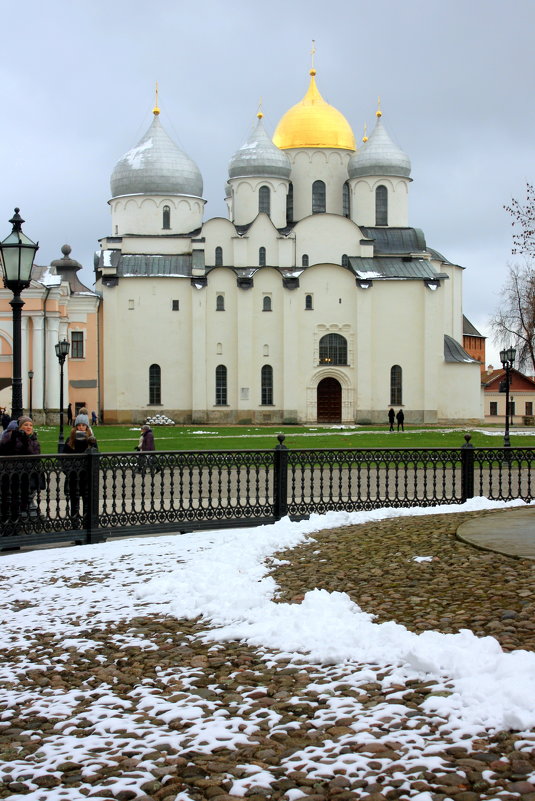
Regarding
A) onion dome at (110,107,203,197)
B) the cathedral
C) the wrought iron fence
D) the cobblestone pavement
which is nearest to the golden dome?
the cathedral

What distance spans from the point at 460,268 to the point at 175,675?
58.4m

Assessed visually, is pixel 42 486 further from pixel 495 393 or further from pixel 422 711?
pixel 495 393

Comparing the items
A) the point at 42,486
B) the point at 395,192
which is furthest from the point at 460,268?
the point at 42,486

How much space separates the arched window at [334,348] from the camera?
5544cm

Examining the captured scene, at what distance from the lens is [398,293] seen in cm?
5538

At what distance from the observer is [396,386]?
5534cm

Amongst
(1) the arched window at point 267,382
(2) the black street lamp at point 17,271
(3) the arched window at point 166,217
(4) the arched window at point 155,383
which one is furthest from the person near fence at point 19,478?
(3) the arched window at point 166,217

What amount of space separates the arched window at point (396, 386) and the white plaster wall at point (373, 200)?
9.60m

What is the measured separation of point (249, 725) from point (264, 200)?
180ft

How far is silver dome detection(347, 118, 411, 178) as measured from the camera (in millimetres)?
58125

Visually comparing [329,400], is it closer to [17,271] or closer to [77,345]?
[77,345]

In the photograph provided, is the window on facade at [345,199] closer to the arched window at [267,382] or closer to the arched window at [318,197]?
the arched window at [318,197]

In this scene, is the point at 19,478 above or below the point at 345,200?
below

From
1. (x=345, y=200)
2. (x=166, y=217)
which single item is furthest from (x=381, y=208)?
(x=166, y=217)
